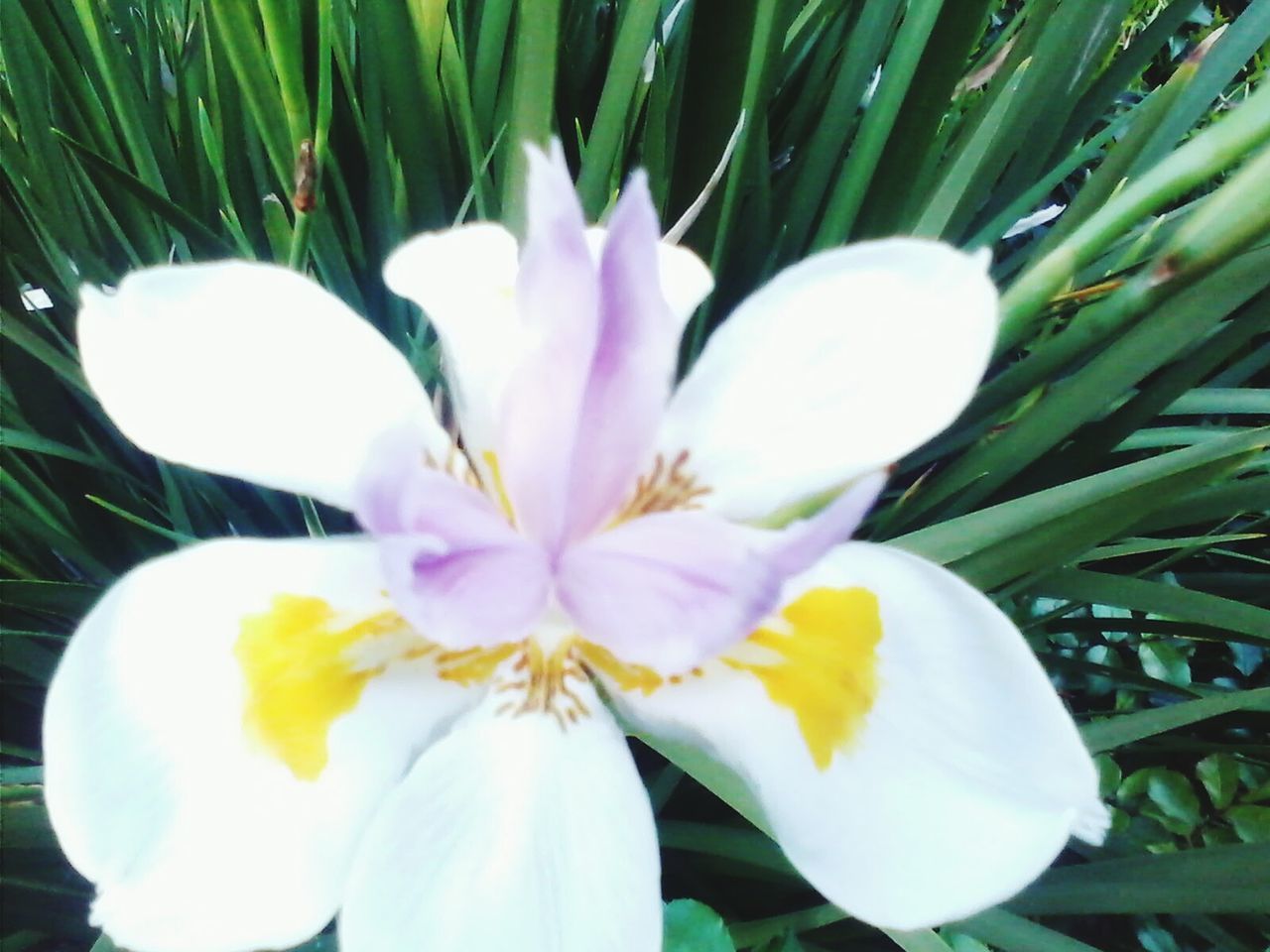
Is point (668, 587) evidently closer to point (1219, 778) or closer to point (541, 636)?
point (541, 636)

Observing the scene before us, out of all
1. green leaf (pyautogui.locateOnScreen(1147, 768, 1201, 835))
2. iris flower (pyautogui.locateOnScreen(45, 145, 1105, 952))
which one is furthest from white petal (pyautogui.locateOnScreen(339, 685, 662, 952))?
green leaf (pyautogui.locateOnScreen(1147, 768, 1201, 835))

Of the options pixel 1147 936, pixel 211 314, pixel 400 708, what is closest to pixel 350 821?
pixel 400 708

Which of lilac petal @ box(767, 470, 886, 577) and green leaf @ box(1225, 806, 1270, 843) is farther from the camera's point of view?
green leaf @ box(1225, 806, 1270, 843)

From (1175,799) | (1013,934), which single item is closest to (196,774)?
(1013,934)

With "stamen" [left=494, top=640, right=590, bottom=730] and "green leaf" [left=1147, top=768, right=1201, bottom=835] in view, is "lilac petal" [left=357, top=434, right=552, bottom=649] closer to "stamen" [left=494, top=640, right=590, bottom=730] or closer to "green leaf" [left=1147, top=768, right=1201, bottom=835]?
"stamen" [left=494, top=640, right=590, bottom=730]

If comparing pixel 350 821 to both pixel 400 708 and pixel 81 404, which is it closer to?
pixel 400 708

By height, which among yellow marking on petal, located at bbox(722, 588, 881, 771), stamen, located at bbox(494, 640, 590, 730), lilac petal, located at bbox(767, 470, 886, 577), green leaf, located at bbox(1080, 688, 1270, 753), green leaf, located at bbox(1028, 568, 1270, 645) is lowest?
green leaf, located at bbox(1080, 688, 1270, 753)
